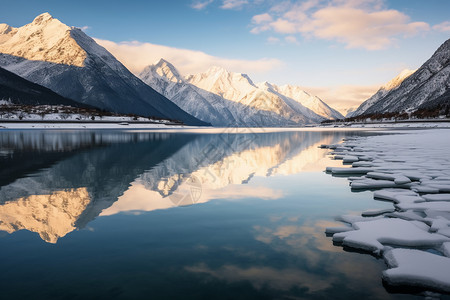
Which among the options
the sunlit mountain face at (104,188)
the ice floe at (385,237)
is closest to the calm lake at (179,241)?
the sunlit mountain face at (104,188)

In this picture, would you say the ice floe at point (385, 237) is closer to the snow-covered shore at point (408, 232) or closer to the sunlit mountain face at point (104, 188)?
the snow-covered shore at point (408, 232)

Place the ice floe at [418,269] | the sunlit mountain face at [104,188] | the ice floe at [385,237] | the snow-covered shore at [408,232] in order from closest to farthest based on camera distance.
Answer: the ice floe at [418,269], the snow-covered shore at [408,232], the ice floe at [385,237], the sunlit mountain face at [104,188]

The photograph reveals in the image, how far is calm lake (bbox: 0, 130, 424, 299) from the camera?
264 inches

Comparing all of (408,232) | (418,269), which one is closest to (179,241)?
(418,269)

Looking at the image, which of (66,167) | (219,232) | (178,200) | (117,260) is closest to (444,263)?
(219,232)

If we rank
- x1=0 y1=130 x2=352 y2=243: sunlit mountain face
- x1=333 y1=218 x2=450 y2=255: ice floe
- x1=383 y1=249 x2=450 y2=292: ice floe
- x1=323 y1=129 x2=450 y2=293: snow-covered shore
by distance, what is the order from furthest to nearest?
x1=0 y1=130 x2=352 y2=243: sunlit mountain face → x1=333 y1=218 x2=450 y2=255: ice floe → x1=323 y1=129 x2=450 y2=293: snow-covered shore → x1=383 y1=249 x2=450 y2=292: ice floe

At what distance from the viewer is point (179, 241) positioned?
9477 millimetres

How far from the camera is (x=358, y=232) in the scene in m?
9.21

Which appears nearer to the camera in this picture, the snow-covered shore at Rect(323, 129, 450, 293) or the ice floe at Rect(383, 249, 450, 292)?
the ice floe at Rect(383, 249, 450, 292)

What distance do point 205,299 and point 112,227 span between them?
5.83m

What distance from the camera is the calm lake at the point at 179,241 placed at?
6.71 m

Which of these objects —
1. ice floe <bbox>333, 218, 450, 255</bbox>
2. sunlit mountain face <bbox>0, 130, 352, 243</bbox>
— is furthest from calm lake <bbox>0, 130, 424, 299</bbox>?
ice floe <bbox>333, 218, 450, 255</bbox>

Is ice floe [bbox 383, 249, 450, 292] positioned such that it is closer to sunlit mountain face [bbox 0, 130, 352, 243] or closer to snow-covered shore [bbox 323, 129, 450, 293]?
snow-covered shore [bbox 323, 129, 450, 293]

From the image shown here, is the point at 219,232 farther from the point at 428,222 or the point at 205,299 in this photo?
the point at 428,222
